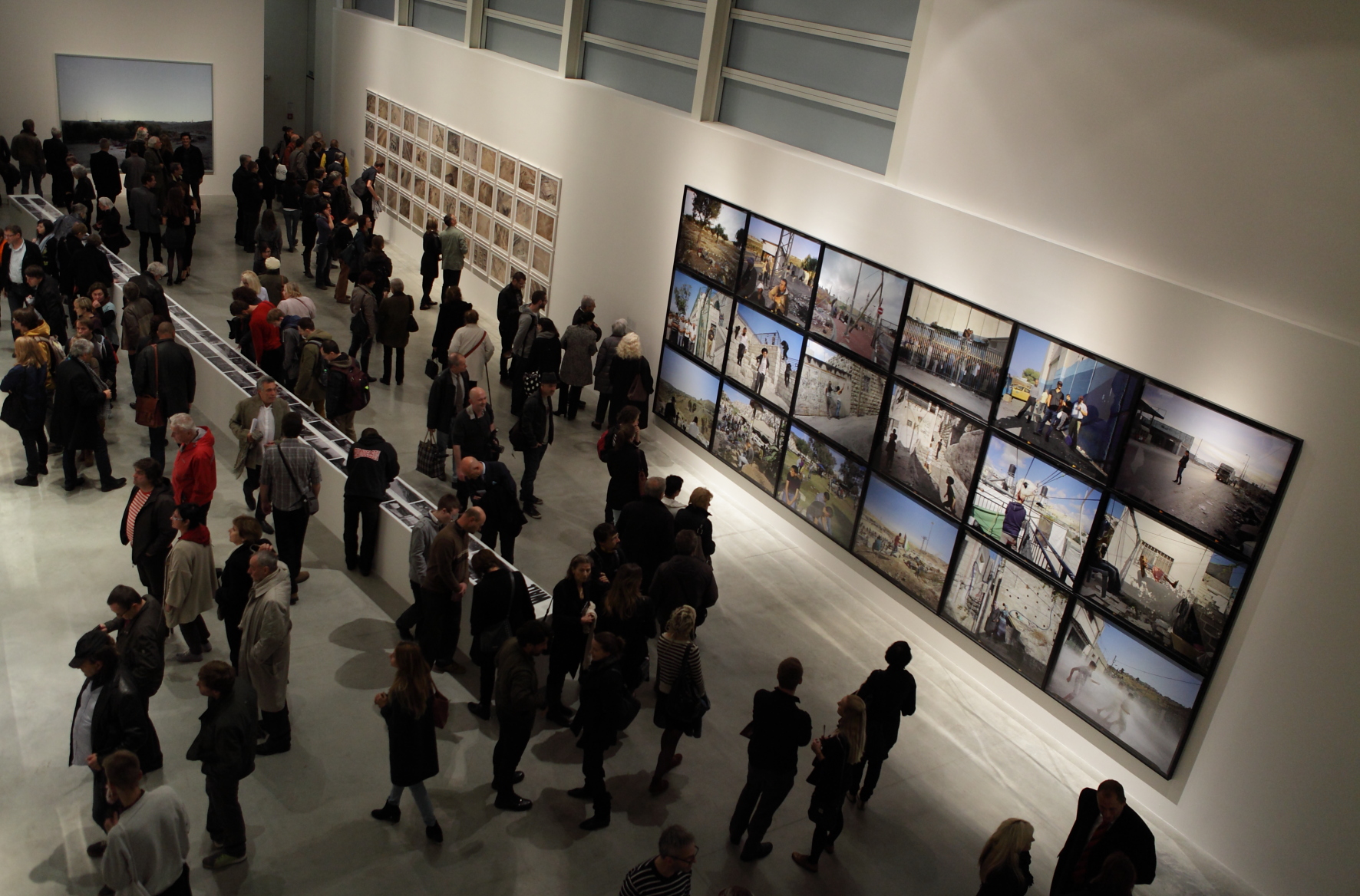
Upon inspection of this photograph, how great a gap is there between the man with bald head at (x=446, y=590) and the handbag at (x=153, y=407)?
431 cm

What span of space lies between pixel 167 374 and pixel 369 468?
3003 mm

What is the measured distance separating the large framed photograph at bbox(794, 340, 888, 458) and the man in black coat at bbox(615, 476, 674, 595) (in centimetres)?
258

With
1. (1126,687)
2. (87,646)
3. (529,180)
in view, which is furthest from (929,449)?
(529,180)

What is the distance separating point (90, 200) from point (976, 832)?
17.1 meters

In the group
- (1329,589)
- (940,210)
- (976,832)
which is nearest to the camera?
(1329,589)

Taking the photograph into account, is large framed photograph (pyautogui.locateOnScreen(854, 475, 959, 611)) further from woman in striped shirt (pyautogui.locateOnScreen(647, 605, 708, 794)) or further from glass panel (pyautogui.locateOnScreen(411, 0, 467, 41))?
glass panel (pyautogui.locateOnScreen(411, 0, 467, 41))

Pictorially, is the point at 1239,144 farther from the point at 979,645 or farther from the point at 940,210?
the point at 979,645

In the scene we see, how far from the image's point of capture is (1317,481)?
22.3 ft

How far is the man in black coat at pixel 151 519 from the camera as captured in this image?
766cm

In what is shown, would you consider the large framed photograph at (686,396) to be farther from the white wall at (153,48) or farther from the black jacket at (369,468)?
the white wall at (153,48)

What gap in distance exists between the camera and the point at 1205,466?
290 inches

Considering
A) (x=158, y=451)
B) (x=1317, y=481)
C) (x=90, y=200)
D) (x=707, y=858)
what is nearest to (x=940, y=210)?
(x=1317, y=481)

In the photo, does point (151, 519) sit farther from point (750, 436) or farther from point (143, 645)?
point (750, 436)

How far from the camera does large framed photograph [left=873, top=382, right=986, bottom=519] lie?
919 cm
